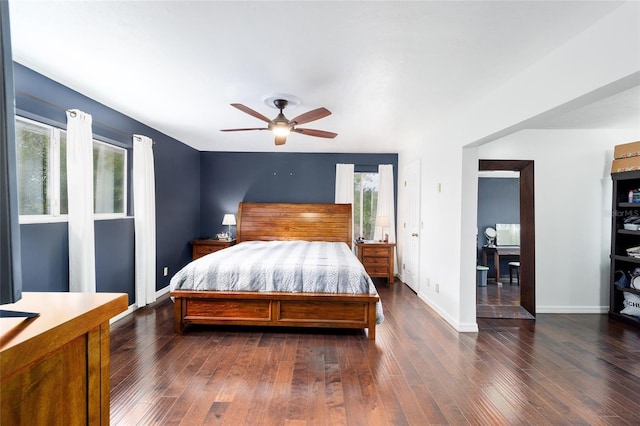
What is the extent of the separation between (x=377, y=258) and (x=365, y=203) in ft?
3.81

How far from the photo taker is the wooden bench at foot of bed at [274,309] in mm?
3096

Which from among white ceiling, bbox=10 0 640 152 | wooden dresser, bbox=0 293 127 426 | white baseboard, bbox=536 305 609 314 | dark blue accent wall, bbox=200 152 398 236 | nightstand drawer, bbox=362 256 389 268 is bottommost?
white baseboard, bbox=536 305 609 314

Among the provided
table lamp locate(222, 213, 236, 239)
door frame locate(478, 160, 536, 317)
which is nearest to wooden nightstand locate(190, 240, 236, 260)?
table lamp locate(222, 213, 236, 239)

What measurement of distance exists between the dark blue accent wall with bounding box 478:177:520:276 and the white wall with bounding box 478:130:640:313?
193cm

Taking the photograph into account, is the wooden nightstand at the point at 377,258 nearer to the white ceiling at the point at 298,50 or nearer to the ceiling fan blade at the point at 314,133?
the ceiling fan blade at the point at 314,133

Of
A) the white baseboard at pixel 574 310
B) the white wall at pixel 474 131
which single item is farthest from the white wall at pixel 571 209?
the white wall at pixel 474 131

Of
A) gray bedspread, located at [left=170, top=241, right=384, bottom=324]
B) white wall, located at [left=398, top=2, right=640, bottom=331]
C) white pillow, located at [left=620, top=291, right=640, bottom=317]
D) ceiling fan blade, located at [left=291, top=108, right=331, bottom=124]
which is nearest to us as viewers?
white wall, located at [left=398, top=2, right=640, bottom=331]

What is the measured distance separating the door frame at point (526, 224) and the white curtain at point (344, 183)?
2.43m

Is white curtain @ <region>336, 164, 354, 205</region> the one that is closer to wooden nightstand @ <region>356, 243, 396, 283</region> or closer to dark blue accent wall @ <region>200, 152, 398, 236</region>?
dark blue accent wall @ <region>200, 152, 398, 236</region>

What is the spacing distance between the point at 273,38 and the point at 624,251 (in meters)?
4.73

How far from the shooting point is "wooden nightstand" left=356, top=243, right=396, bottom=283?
5.34 metres

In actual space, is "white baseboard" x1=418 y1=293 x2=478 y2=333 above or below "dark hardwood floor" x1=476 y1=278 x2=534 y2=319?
above

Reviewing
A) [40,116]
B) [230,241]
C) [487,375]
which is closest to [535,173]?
[487,375]

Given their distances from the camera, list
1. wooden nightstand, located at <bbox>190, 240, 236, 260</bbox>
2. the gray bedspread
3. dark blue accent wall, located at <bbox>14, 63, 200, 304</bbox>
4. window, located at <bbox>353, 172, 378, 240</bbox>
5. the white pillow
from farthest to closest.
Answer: window, located at <bbox>353, 172, 378, 240</bbox>
wooden nightstand, located at <bbox>190, 240, 236, 260</bbox>
the white pillow
the gray bedspread
dark blue accent wall, located at <bbox>14, 63, 200, 304</bbox>
